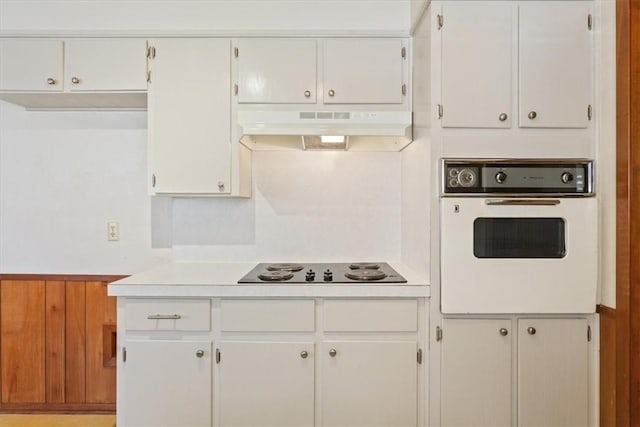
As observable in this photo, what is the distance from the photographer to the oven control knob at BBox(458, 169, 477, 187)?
1541 millimetres

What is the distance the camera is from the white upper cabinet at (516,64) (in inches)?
60.7

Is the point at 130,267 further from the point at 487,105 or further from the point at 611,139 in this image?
the point at 611,139

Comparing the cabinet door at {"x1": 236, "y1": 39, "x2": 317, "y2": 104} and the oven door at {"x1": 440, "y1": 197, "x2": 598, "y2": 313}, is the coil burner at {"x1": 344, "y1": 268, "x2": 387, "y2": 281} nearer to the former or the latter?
the oven door at {"x1": 440, "y1": 197, "x2": 598, "y2": 313}

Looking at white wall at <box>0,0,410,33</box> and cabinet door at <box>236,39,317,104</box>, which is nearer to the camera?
cabinet door at <box>236,39,317,104</box>

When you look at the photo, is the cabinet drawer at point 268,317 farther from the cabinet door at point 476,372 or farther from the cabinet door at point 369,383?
the cabinet door at point 476,372

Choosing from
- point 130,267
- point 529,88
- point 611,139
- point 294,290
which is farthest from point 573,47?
point 130,267

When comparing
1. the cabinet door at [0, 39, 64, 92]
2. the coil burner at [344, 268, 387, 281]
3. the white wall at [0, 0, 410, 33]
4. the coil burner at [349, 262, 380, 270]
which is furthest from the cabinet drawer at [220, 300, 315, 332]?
the white wall at [0, 0, 410, 33]

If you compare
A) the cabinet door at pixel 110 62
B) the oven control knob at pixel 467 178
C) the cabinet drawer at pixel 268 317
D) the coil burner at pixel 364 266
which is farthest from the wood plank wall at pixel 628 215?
the cabinet door at pixel 110 62

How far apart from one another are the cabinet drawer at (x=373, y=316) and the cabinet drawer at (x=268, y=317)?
0.11 m

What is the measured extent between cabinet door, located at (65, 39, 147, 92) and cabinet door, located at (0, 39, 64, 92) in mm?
66

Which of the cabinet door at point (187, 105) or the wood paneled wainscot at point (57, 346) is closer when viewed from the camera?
the cabinet door at point (187, 105)

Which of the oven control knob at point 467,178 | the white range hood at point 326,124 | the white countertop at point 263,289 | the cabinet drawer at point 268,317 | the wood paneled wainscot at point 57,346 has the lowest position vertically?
the wood paneled wainscot at point 57,346

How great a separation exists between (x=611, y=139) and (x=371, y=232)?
121cm

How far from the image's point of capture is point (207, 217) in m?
2.21
